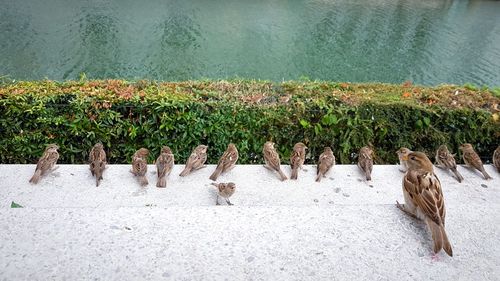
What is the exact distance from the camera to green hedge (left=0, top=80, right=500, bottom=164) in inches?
236

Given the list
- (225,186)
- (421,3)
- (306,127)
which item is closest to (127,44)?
(306,127)

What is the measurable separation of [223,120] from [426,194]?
11.1 feet

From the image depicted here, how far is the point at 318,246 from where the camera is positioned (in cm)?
324

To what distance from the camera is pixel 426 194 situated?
3523 mm

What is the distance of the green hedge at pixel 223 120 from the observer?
19.6ft

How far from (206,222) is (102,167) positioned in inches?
86.2

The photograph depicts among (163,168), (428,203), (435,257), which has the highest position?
(428,203)

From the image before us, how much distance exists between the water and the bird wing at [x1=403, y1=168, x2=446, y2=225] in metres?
10.6

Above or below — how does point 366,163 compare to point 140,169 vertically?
below

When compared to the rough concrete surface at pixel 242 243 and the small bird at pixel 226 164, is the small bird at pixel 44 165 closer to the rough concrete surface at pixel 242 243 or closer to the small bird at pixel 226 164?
the rough concrete surface at pixel 242 243

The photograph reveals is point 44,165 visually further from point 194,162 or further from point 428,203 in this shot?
point 428,203

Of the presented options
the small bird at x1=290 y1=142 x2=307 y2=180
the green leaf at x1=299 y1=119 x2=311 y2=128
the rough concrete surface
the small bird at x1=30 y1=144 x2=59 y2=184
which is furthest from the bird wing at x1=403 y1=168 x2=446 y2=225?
the small bird at x1=30 y1=144 x2=59 y2=184

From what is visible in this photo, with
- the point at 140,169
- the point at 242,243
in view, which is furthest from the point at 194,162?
the point at 242,243

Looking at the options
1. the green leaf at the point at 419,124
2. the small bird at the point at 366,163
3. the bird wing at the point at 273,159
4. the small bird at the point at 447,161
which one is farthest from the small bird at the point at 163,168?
the green leaf at the point at 419,124
